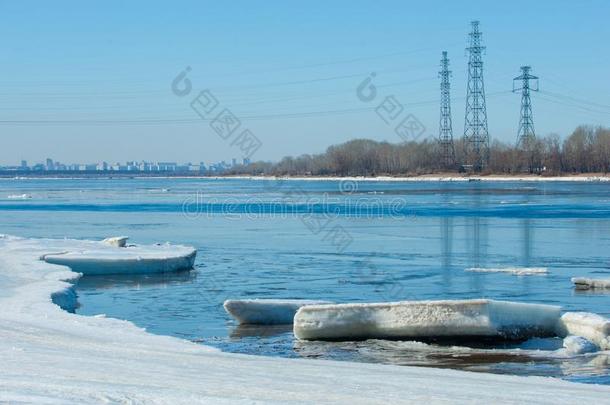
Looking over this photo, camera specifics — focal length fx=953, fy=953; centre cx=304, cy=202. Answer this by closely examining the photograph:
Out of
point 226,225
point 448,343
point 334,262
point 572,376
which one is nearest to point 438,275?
point 334,262

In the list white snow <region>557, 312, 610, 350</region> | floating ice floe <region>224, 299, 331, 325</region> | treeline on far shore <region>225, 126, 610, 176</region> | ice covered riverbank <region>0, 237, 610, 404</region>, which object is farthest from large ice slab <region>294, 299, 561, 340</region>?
treeline on far shore <region>225, 126, 610, 176</region>

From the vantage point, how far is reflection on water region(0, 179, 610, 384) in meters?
13.0

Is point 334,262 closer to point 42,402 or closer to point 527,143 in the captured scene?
point 42,402

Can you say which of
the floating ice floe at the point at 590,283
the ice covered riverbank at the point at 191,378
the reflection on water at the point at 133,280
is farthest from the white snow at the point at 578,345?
the reflection on water at the point at 133,280

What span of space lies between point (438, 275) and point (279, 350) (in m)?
9.14

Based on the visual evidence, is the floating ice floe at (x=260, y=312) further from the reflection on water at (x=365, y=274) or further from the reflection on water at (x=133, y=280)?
the reflection on water at (x=133, y=280)

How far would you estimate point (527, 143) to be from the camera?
10900cm

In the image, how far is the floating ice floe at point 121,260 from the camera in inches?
892

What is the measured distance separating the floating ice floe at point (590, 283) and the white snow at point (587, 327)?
5612mm

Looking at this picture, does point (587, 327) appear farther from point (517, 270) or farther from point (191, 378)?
point (517, 270)

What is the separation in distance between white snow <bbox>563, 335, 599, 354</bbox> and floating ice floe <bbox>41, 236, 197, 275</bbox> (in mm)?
12435

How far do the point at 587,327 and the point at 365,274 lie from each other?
9330mm

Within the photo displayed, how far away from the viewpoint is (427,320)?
13516mm

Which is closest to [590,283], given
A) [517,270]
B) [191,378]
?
[517,270]
